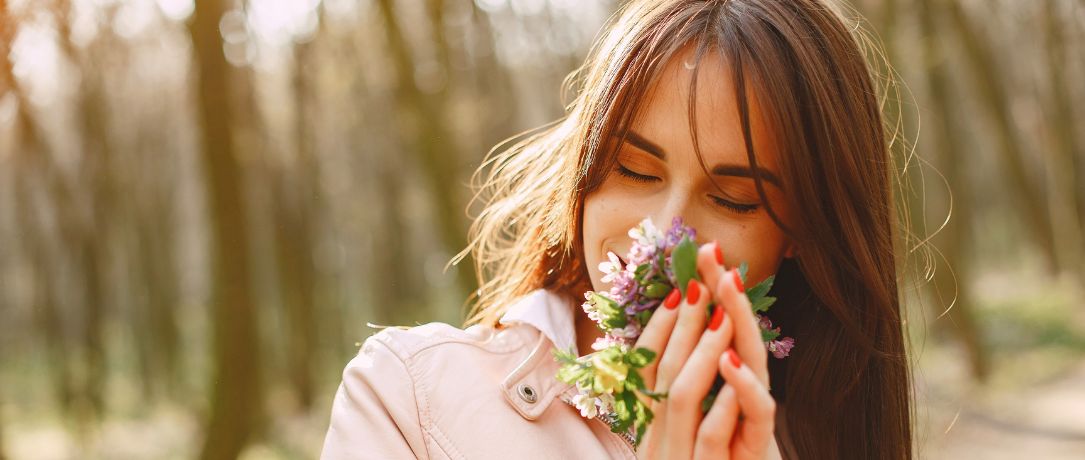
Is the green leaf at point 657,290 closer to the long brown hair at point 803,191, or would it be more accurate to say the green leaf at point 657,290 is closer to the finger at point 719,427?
the finger at point 719,427

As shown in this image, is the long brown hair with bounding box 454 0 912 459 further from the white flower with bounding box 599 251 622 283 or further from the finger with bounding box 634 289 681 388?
the finger with bounding box 634 289 681 388

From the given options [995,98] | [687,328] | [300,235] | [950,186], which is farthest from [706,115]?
[300,235]

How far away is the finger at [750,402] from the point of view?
5.55 feet

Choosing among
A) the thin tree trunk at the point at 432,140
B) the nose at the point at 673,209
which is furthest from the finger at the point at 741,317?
the thin tree trunk at the point at 432,140

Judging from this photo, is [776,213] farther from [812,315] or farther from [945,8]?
[945,8]

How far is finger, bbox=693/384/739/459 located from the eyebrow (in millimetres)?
576

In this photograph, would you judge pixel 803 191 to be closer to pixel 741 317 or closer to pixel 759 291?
pixel 759 291

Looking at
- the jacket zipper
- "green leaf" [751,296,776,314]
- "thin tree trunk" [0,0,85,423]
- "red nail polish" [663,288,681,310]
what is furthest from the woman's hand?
"thin tree trunk" [0,0,85,423]

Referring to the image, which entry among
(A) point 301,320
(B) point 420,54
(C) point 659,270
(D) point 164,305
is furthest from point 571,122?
(D) point 164,305

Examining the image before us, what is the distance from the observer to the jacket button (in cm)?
217

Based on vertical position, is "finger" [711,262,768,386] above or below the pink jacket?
above

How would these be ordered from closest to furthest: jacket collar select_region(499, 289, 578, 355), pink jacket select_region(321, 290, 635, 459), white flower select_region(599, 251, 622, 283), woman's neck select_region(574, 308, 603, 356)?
white flower select_region(599, 251, 622, 283) < pink jacket select_region(321, 290, 635, 459) < jacket collar select_region(499, 289, 578, 355) < woman's neck select_region(574, 308, 603, 356)

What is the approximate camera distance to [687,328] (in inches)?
67.9

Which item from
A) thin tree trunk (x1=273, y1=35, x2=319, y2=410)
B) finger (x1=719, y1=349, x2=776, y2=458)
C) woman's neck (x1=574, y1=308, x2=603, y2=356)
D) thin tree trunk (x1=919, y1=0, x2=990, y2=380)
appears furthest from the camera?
thin tree trunk (x1=273, y1=35, x2=319, y2=410)
